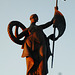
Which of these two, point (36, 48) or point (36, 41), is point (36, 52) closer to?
point (36, 48)

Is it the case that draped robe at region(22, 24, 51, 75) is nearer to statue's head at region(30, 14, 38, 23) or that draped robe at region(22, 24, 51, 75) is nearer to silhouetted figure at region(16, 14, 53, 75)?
silhouetted figure at region(16, 14, 53, 75)

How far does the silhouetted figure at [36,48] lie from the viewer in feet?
43.5

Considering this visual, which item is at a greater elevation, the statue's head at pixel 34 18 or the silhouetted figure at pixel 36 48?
the statue's head at pixel 34 18

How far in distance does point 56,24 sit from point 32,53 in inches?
56.2

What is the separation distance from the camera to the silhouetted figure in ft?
43.5

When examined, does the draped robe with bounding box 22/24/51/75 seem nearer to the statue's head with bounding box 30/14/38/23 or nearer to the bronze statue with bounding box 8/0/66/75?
the bronze statue with bounding box 8/0/66/75

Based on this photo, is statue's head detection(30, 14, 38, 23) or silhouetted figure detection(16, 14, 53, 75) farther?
statue's head detection(30, 14, 38, 23)

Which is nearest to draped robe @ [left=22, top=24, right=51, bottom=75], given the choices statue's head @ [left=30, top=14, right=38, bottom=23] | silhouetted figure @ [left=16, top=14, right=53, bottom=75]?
silhouetted figure @ [left=16, top=14, right=53, bottom=75]

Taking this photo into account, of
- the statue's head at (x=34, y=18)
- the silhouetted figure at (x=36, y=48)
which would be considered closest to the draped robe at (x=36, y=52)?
the silhouetted figure at (x=36, y=48)

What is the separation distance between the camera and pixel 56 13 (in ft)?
45.9

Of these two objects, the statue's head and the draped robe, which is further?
the statue's head

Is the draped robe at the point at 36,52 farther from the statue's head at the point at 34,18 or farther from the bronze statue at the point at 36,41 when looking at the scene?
the statue's head at the point at 34,18

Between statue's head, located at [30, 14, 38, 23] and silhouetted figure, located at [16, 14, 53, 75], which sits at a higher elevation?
statue's head, located at [30, 14, 38, 23]

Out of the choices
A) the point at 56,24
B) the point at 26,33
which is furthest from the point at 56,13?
the point at 26,33
